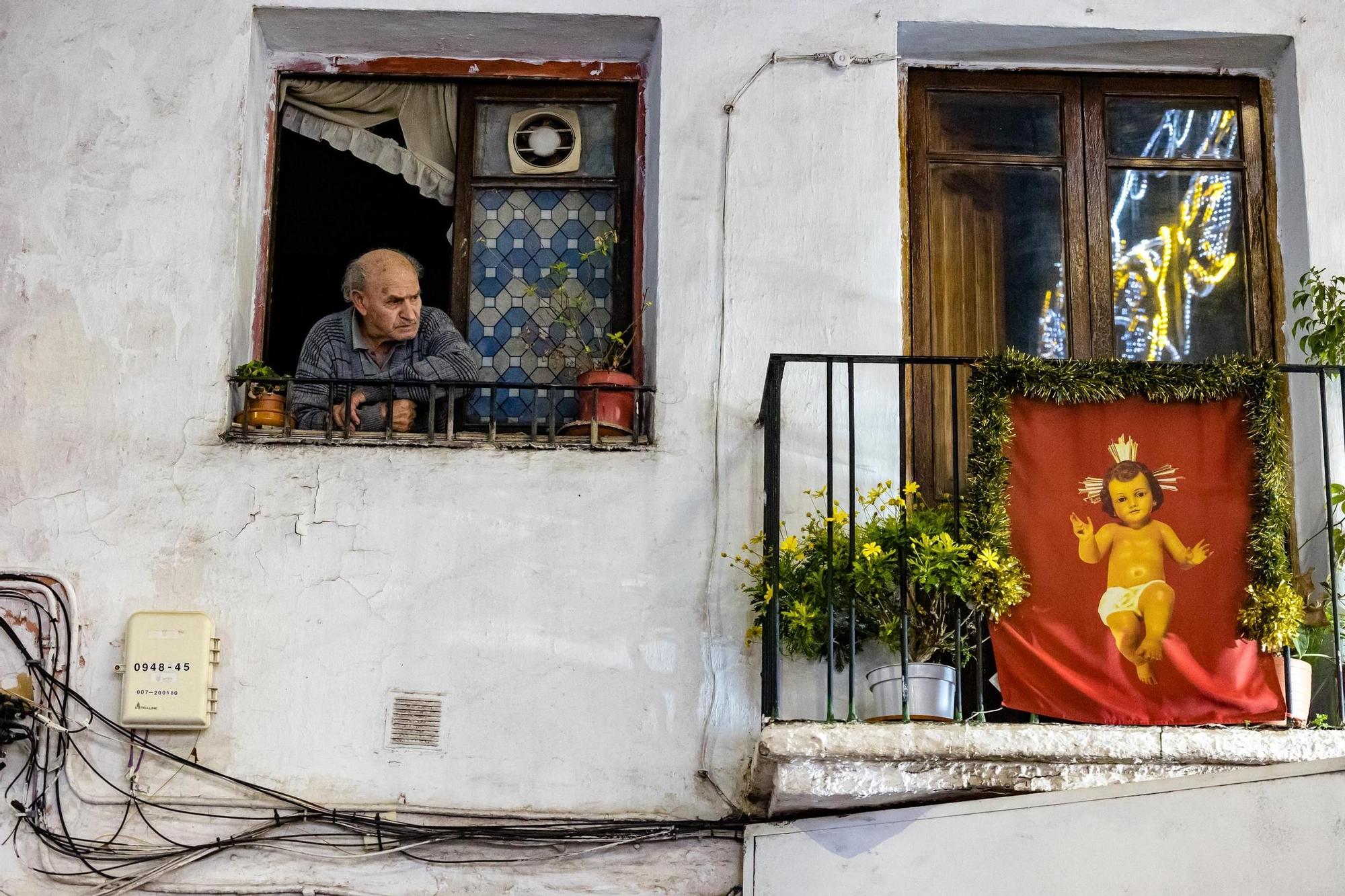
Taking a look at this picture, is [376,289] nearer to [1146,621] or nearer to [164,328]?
[164,328]

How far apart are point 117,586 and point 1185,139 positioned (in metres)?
4.56

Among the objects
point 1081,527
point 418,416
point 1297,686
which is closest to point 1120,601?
point 1081,527

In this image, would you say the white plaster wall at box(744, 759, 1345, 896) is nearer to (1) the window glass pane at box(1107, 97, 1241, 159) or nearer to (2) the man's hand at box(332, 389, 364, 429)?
(2) the man's hand at box(332, 389, 364, 429)

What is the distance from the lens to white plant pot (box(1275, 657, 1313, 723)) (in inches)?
234

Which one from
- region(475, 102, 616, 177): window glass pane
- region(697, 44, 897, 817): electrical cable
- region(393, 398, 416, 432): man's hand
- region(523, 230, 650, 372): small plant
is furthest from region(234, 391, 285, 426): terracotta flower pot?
region(697, 44, 897, 817): electrical cable

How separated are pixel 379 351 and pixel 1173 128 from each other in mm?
3361

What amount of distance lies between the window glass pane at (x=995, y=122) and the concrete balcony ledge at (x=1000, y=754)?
8.71ft

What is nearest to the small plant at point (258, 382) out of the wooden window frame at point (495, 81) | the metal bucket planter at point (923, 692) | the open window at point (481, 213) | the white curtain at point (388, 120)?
the open window at point (481, 213)

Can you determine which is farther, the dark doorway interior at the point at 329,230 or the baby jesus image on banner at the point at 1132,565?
the dark doorway interior at the point at 329,230

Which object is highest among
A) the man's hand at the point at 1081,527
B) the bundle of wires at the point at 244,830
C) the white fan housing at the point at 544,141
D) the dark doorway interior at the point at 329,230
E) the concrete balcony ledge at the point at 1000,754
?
the white fan housing at the point at 544,141

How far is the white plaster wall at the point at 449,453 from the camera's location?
6.28 m

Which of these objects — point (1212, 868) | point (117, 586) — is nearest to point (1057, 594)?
point (1212, 868)

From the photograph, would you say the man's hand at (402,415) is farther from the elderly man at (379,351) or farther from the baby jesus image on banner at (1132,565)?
the baby jesus image on banner at (1132,565)

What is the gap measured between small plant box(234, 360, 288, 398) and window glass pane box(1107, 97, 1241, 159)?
3.46m
